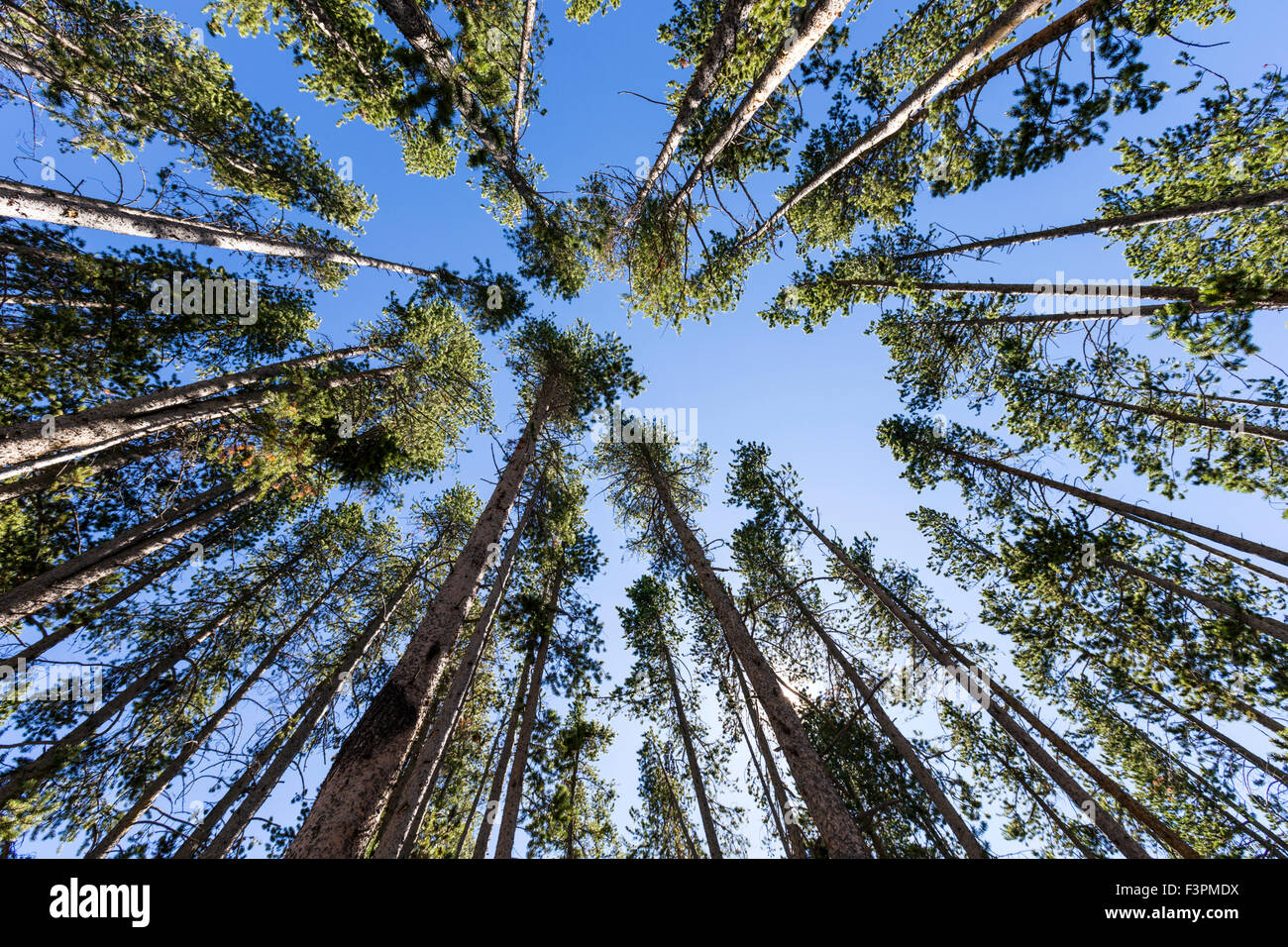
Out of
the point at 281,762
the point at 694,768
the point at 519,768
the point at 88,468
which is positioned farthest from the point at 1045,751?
the point at 88,468

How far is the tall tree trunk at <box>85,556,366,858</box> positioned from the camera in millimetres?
6977

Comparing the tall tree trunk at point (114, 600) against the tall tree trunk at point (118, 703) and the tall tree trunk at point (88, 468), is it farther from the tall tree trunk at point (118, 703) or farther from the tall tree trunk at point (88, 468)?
the tall tree trunk at point (88, 468)

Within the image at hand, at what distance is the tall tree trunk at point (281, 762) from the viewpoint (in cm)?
752

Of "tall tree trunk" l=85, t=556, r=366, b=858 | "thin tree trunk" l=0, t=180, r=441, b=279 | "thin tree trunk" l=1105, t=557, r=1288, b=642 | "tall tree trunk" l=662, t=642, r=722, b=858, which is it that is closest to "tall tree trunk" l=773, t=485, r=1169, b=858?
"thin tree trunk" l=1105, t=557, r=1288, b=642

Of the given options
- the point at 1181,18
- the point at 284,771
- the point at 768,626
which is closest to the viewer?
the point at 1181,18

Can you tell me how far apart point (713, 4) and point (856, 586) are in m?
13.6

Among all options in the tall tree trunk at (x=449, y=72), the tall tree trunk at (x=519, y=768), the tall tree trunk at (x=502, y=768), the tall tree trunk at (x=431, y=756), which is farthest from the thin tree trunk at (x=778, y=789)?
the tall tree trunk at (x=449, y=72)

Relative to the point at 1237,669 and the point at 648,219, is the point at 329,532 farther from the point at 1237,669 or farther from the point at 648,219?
the point at 1237,669

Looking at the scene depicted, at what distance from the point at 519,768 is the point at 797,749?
661 cm

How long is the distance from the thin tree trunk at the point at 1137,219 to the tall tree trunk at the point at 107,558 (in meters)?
16.4

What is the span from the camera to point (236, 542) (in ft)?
32.7

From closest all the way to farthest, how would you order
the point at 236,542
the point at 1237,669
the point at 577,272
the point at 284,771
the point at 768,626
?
the point at 1237,669, the point at 284,771, the point at 236,542, the point at 768,626, the point at 577,272

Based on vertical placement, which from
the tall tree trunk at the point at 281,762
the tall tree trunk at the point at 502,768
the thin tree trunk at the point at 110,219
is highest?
the thin tree trunk at the point at 110,219
